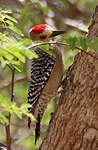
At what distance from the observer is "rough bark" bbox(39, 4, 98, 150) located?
3.50 meters

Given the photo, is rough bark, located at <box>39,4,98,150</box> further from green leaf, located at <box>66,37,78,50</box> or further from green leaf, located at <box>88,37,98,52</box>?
green leaf, located at <box>66,37,78,50</box>

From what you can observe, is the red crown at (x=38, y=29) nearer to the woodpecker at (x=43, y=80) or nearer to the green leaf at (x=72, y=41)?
the woodpecker at (x=43, y=80)

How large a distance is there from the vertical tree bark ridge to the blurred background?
1.27 meters

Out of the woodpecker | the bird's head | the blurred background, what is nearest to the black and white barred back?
the woodpecker

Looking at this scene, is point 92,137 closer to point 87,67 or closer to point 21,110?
point 87,67

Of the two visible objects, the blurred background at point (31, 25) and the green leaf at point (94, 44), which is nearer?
the green leaf at point (94, 44)

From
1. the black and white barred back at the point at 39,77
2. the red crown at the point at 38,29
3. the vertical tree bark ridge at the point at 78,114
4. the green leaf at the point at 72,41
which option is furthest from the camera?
the red crown at the point at 38,29

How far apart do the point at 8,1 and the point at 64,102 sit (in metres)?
3.50

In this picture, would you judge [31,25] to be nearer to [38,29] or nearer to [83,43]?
[38,29]

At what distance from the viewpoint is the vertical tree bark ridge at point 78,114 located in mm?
3500

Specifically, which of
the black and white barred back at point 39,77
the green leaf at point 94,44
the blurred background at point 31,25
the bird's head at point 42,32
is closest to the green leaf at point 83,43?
the green leaf at point 94,44

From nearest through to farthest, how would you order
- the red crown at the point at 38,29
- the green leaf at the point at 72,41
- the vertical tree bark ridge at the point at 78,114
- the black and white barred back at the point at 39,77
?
the green leaf at the point at 72,41 → the vertical tree bark ridge at the point at 78,114 → the black and white barred back at the point at 39,77 → the red crown at the point at 38,29

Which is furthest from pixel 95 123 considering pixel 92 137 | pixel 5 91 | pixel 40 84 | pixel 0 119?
pixel 5 91

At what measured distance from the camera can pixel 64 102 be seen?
3.73 m
